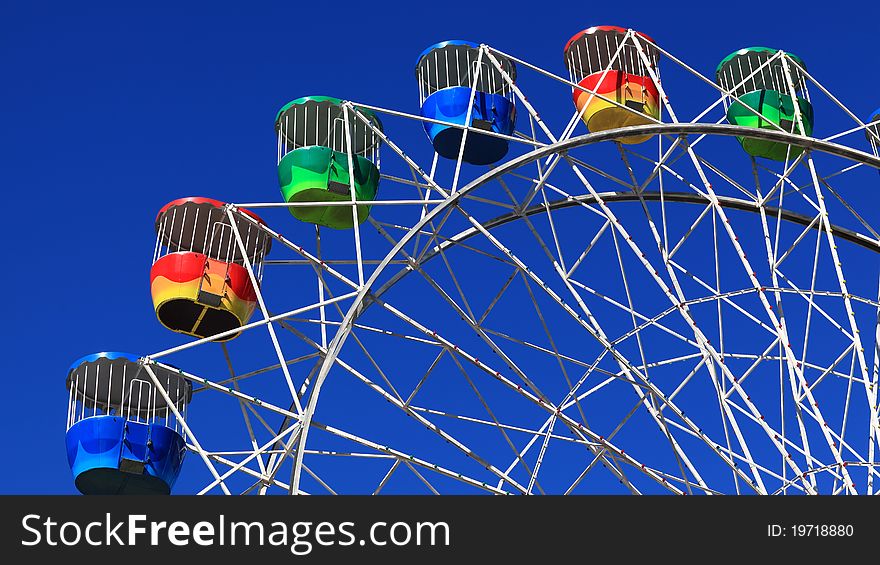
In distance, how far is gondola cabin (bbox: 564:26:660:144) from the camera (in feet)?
78.6

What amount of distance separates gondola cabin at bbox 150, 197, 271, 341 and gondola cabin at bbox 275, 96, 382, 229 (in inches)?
34.7

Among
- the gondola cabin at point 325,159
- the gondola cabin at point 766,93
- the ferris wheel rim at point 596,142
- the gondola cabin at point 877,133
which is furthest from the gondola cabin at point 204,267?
the gondola cabin at point 877,133

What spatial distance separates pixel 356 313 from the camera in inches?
837

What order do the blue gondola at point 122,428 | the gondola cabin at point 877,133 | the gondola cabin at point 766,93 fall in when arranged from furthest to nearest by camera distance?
the gondola cabin at point 877,133 < the gondola cabin at point 766,93 < the blue gondola at point 122,428

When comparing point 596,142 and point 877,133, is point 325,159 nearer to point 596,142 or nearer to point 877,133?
point 596,142

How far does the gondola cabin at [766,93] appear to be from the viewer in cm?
2459

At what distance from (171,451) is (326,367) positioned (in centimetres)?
369

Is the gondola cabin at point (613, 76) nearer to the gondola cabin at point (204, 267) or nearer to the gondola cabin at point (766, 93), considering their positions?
the gondola cabin at point (766, 93)

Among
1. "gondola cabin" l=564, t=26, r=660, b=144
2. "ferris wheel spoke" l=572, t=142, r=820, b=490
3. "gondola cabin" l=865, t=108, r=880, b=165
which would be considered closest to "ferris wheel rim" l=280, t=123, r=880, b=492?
"ferris wheel spoke" l=572, t=142, r=820, b=490

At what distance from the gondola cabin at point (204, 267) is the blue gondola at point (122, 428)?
1.03 meters

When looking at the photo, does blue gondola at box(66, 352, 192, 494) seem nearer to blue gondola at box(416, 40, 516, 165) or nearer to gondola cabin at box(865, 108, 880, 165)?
blue gondola at box(416, 40, 516, 165)

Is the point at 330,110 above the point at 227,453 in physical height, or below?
above
